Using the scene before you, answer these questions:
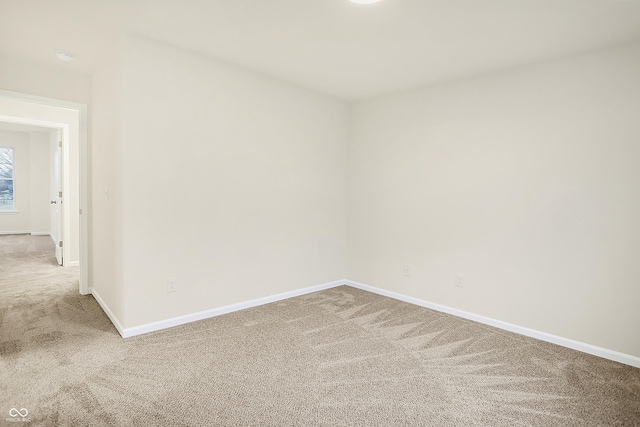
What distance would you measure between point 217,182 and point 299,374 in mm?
1882

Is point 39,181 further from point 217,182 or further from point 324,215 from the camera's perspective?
point 324,215

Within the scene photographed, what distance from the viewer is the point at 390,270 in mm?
4105

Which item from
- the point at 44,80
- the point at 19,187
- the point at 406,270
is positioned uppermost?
the point at 44,80

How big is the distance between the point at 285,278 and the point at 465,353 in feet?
6.61

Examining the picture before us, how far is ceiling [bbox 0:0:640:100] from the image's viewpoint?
7.20ft

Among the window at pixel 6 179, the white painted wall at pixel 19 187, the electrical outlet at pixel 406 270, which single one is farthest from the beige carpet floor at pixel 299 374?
the window at pixel 6 179

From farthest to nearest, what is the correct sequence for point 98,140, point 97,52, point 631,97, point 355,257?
point 355,257 < point 98,140 < point 97,52 < point 631,97

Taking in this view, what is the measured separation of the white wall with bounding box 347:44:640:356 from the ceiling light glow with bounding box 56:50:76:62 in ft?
10.1

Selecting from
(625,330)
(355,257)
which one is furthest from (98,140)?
(625,330)

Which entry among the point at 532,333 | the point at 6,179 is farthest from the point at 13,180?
the point at 532,333

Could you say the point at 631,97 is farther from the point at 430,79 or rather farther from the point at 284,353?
the point at 284,353

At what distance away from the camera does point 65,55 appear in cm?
310

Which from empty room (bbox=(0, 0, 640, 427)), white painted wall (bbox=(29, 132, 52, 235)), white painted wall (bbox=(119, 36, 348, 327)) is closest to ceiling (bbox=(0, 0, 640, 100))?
empty room (bbox=(0, 0, 640, 427))

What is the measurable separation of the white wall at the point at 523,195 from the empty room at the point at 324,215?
0.06 feet
